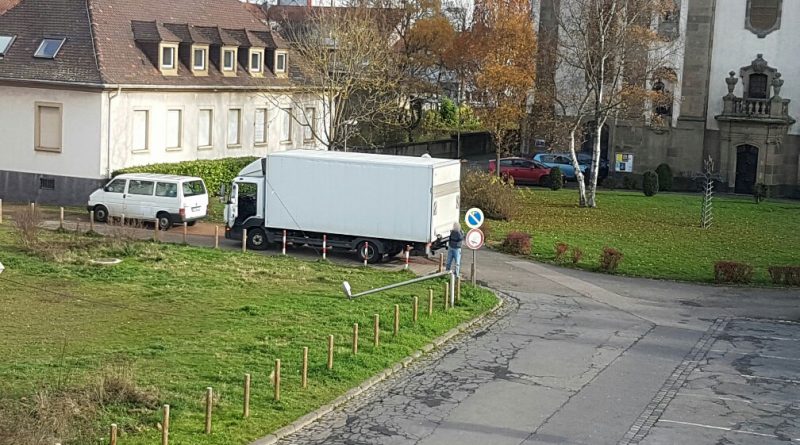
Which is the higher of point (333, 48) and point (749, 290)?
point (333, 48)

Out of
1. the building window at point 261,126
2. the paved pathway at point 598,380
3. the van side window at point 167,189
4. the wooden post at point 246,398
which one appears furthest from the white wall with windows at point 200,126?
the wooden post at point 246,398

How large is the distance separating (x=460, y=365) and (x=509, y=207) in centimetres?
2114

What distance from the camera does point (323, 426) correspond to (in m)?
17.5

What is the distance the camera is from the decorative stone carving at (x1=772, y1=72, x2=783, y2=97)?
2194 inches

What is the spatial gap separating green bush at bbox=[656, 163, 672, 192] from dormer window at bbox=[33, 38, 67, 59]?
29.1 m

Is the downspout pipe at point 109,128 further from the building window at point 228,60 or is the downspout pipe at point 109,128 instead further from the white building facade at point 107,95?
the building window at point 228,60

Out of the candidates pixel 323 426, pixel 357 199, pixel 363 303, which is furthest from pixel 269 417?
pixel 357 199

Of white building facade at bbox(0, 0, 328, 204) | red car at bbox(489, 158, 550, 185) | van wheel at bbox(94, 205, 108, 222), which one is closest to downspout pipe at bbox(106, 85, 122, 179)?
white building facade at bbox(0, 0, 328, 204)

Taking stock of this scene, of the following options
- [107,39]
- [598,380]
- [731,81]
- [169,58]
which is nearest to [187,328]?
[598,380]

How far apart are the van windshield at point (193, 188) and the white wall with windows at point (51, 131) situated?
4.57m

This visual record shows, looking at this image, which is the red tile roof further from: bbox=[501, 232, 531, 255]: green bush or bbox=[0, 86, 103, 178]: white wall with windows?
bbox=[501, 232, 531, 255]: green bush

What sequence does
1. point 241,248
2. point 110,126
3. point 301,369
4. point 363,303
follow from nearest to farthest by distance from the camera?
point 301,369, point 363,303, point 241,248, point 110,126

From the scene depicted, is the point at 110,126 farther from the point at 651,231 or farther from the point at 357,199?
the point at 651,231

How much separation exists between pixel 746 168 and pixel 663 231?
17885 millimetres
